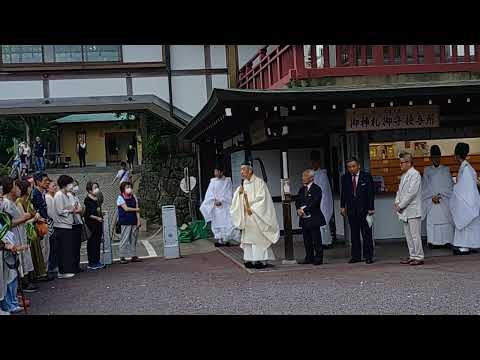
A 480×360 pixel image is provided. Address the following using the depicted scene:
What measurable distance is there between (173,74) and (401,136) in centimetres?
814

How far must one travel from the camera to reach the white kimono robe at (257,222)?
9438 millimetres

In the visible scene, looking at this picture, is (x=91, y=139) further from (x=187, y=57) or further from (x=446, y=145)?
(x=446, y=145)

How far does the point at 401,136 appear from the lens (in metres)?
11.7

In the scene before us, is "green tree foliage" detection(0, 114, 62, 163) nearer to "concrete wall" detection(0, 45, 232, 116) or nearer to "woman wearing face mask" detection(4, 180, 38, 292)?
"concrete wall" detection(0, 45, 232, 116)

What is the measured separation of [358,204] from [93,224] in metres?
4.45

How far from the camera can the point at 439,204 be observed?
10609 mm

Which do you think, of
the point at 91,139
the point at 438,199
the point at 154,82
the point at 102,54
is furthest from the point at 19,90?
the point at 91,139

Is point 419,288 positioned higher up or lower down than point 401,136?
lower down

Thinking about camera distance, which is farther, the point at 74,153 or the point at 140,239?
the point at 74,153

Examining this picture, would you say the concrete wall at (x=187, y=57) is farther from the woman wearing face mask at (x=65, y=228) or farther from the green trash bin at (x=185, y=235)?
the woman wearing face mask at (x=65, y=228)

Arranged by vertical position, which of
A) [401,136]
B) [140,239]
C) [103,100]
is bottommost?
[140,239]
